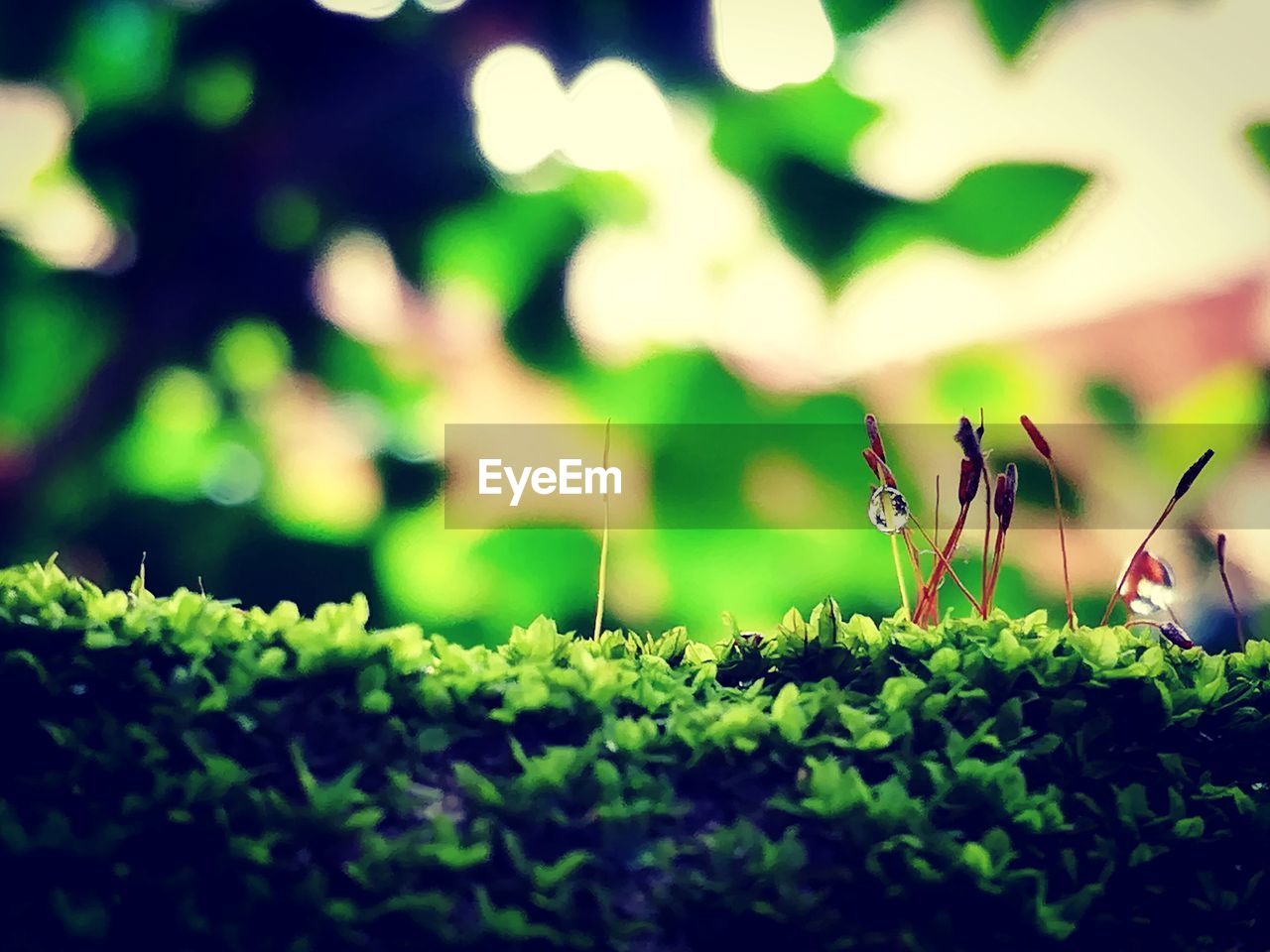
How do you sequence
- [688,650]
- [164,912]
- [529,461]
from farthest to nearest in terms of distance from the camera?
[529,461] < [688,650] < [164,912]

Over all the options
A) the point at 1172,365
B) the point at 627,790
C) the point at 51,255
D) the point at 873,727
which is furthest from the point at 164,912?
the point at 1172,365

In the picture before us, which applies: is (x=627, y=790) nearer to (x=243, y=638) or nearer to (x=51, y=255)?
(x=243, y=638)

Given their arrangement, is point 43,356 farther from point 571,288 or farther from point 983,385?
point 983,385

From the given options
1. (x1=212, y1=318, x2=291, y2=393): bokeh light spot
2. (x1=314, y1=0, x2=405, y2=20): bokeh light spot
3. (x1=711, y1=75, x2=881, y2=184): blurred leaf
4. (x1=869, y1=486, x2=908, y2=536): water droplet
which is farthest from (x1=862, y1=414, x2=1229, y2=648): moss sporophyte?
(x1=314, y1=0, x2=405, y2=20): bokeh light spot

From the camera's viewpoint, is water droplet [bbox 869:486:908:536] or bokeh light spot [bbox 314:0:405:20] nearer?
water droplet [bbox 869:486:908:536]

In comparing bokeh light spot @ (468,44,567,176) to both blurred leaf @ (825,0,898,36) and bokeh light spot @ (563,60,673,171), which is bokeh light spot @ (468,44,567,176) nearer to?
bokeh light spot @ (563,60,673,171)

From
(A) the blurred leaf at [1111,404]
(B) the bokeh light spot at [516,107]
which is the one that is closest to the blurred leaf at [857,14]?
(B) the bokeh light spot at [516,107]

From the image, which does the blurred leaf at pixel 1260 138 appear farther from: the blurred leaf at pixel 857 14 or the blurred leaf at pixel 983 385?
the blurred leaf at pixel 857 14
